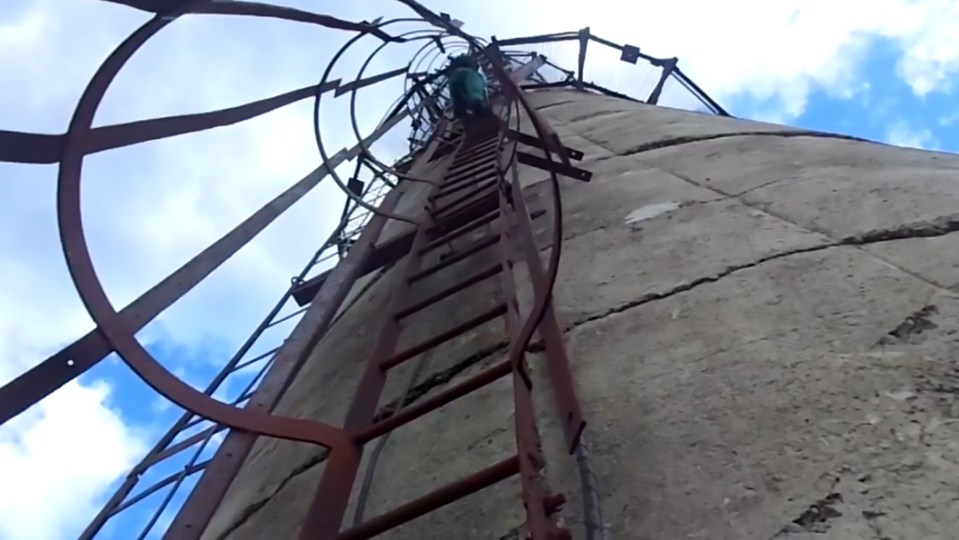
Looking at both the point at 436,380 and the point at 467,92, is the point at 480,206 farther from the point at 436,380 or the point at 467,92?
the point at 467,92

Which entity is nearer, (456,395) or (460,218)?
(456,395)

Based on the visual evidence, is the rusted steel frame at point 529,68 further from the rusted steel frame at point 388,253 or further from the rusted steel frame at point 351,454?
the rusted steel frame at point 351,454

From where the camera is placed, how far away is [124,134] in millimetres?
1930

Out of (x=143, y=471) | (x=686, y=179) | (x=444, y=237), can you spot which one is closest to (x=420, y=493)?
(x=444, y=237)

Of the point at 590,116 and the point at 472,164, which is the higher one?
the point at 472,164

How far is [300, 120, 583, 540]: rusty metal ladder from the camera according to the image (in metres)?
1.63

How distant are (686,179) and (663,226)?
1.80ft

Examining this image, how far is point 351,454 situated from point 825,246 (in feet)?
3.89

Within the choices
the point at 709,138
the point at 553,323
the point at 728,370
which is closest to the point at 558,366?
the point at 553,323

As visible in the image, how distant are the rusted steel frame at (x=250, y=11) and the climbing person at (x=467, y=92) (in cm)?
288

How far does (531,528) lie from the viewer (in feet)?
4.84

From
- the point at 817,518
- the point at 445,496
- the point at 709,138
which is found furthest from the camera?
the point at 709,138

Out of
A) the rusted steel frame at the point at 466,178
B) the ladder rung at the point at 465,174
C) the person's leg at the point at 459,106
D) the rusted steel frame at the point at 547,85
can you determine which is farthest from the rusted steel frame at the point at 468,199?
the rusted steel frame at the point at 547,85

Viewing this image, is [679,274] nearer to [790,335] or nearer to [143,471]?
[790,335]
